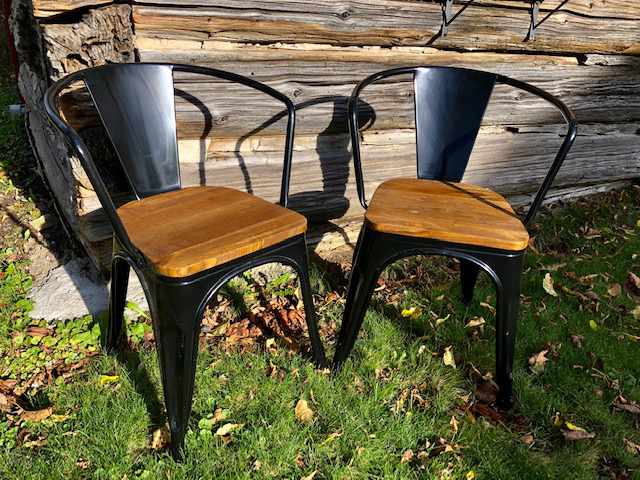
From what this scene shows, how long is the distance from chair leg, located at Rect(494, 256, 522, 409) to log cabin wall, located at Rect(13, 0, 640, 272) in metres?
1.11

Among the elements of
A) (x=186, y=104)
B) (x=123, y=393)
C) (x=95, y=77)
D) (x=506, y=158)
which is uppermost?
(x=95, y=77)

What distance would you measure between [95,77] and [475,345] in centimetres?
190

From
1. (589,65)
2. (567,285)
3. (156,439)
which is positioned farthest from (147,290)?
(589,65)

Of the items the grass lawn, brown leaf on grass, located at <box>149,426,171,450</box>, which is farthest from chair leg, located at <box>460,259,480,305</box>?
brown leaf on grass, located at <box>149,426,171,450</box>

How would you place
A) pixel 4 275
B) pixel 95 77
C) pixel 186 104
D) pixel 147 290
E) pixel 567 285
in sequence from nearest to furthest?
1. pixel 147 290
2. pixel 95 77
3. pixel 186 104
4. pixel 4 275
5. pixel 567 285

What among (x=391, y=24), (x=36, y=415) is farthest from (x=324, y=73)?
(x=36, y=415)

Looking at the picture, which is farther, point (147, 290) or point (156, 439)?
point (156, 439)

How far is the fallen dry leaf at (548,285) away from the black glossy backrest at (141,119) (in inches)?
77.9

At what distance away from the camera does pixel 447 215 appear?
2029 mm

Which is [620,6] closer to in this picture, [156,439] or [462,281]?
[462,281]

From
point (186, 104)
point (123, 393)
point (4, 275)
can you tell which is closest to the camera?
point (123, 393)

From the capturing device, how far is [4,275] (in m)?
2.79

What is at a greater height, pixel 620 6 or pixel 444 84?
pixel 620 6

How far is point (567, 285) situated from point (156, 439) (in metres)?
2.25
